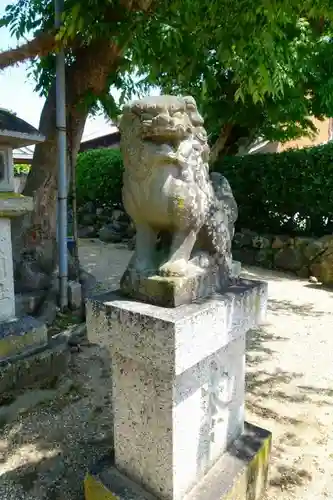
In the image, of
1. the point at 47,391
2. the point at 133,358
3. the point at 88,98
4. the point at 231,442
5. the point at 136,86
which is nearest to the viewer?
the point at 133,358

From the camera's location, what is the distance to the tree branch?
3352 millimetres

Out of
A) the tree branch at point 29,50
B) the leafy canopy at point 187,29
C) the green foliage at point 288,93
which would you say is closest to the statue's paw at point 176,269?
the leafy canopy at point 187,29

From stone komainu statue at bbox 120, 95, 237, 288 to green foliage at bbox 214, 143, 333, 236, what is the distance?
564 centimetres

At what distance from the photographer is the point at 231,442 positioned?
78.8 inches

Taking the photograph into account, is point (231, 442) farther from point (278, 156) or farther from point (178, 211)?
point (278, 156)

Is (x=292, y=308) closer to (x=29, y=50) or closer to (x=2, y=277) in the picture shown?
(x=2, y=277)

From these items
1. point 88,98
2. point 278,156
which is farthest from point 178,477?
point 278,156

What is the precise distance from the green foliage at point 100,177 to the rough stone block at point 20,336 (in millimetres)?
8217

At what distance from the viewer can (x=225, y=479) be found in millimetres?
1771

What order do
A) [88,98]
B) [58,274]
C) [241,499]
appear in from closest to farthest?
1. [241,499]
2. [88,98]
3. [58,274]

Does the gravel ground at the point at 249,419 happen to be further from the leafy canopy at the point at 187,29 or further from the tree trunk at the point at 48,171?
the leafy canopy at the point at 187,29

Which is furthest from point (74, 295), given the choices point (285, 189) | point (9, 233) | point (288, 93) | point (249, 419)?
point (288, 93)

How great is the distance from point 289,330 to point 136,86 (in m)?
3.64

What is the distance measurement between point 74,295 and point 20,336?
5.16 feet
